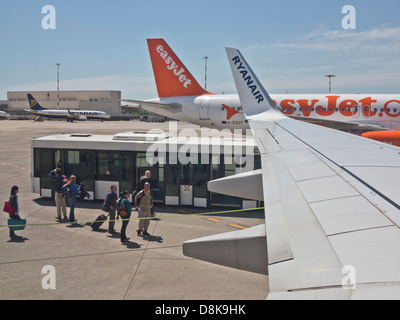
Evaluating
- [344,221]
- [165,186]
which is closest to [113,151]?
[165,186]

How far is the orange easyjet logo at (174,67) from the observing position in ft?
98.1

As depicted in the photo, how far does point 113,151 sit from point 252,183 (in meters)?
10.9

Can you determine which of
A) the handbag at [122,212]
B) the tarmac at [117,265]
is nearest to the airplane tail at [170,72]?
the tarmac at [117,265]

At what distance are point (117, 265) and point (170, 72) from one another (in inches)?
883

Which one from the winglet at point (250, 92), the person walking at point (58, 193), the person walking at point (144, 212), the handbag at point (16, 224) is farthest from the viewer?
the winglet at point (250, 92)

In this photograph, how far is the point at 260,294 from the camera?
8.22 m

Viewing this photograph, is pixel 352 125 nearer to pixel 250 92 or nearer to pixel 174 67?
pixel 250 92

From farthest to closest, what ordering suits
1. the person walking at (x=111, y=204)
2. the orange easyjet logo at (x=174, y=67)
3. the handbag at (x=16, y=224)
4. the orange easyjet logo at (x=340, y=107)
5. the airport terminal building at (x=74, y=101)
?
the airport terminal building at (x=74, y=101)
the orange easyjet logo at (x=174, y=67)
the orange easyjet logo at (x=340, y=107)
the person walking at (x=111, y=204)
the handbag at (x=16, y=224)

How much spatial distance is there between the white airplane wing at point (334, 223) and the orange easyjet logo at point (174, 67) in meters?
24.5

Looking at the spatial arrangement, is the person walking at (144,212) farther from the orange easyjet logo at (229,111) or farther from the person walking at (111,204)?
the orange easyjet logo at (229,111)

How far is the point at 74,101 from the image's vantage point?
442 feet

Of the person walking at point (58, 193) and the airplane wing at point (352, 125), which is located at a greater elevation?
the airplane wing at point (352, 125)

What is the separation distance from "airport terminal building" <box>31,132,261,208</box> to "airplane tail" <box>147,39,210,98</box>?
13937 mm

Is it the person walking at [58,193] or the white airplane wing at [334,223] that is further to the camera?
the person walking at [58,193]
